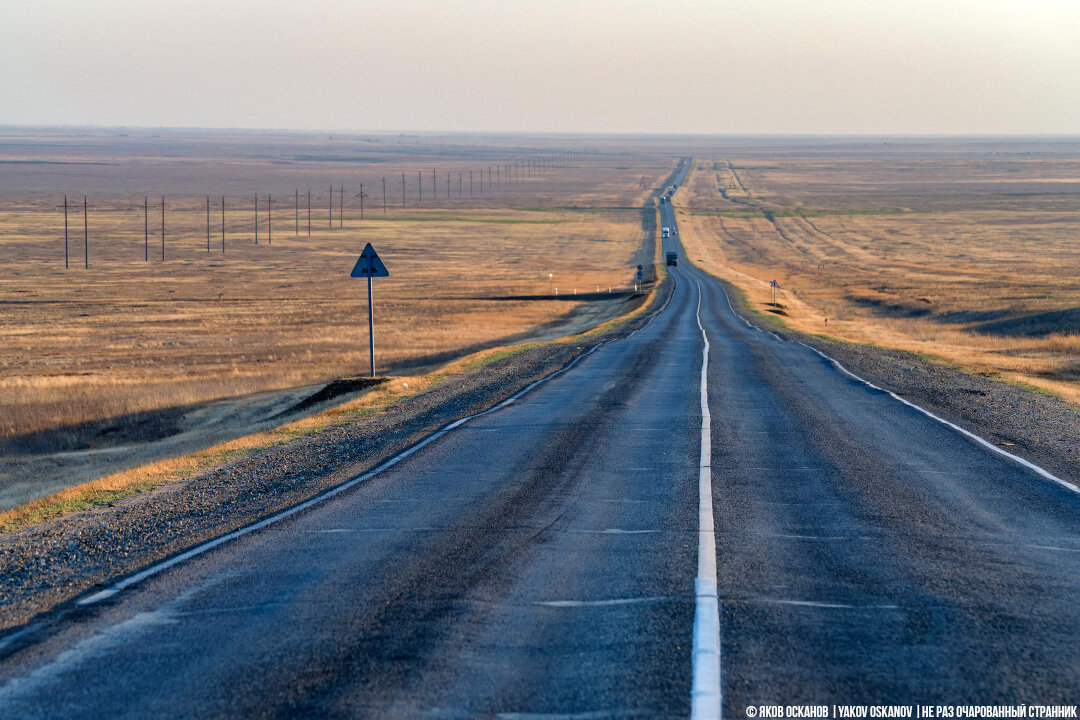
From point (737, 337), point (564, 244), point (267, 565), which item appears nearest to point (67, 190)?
point (564, 244)

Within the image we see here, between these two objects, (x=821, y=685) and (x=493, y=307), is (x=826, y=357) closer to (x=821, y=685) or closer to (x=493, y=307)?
(x=821, y=685)

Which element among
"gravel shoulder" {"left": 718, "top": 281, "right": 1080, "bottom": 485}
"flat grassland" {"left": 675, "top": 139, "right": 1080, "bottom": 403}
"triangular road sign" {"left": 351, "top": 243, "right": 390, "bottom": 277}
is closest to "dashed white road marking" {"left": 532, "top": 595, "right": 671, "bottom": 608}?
"gravel shoulder" {"left": 718, "top": 281, "right": 1080, "bottom": 485}

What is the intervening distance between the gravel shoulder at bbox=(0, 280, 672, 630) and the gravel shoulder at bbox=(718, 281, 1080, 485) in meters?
8.40

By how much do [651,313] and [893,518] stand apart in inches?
1705

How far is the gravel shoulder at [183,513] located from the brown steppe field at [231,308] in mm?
6753

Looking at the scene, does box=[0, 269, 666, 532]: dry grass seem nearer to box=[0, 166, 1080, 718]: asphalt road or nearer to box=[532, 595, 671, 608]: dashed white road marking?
box=[0, 166, 1080, 718]: asphalt road

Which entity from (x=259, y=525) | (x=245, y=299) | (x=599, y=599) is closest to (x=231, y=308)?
(x=245, y=299)

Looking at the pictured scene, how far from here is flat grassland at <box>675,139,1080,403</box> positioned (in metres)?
40.0

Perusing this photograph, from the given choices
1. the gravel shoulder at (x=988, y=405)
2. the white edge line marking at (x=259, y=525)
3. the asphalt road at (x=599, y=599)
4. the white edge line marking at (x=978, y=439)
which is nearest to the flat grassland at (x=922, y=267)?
the gravel shoulder at (x=988, y=405)

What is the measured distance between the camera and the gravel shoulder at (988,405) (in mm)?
13117

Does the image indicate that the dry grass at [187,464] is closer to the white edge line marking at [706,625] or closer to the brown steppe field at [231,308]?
the brown steppe field at [231,308]

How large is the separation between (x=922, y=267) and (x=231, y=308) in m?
61.8

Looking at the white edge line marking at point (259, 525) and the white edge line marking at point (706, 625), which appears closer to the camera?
the white edge line marking at point (706, 625)

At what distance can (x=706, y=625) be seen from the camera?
6254mm
